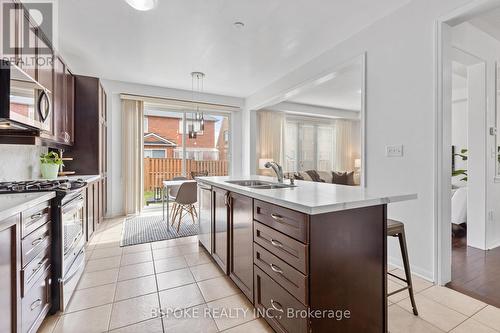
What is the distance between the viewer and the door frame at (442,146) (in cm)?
200

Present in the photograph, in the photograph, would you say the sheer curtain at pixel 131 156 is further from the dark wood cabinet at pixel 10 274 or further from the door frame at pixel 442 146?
the door frame at pixel 442 146

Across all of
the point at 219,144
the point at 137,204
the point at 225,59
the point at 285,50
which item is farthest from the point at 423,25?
the point at 137,204

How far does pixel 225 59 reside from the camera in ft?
11.7

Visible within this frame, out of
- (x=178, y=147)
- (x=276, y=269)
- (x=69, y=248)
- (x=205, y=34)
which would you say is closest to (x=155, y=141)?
(x=178, y=147)

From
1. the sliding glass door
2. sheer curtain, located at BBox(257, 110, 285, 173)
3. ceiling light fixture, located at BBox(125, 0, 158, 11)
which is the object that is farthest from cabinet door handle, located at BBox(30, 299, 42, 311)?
sheer curtain, located at BBox(257, 110, 285, 173)

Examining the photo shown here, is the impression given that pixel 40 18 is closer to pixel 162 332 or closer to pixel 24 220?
pixel 24 220

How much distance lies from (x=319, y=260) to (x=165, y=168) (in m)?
4.79

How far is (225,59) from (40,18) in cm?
210

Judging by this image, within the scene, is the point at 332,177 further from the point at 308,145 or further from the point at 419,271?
the point at 419,271

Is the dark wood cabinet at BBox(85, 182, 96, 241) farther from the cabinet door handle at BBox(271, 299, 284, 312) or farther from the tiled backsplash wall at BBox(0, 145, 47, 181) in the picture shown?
the cabinet door handle at BBox(271, 299, 284, 312)

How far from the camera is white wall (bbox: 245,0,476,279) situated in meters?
2.08

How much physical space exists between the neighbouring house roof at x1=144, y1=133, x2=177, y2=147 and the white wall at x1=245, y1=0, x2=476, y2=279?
4.09m

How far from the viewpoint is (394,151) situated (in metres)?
2.38

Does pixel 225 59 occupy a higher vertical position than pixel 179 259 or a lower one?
higher
